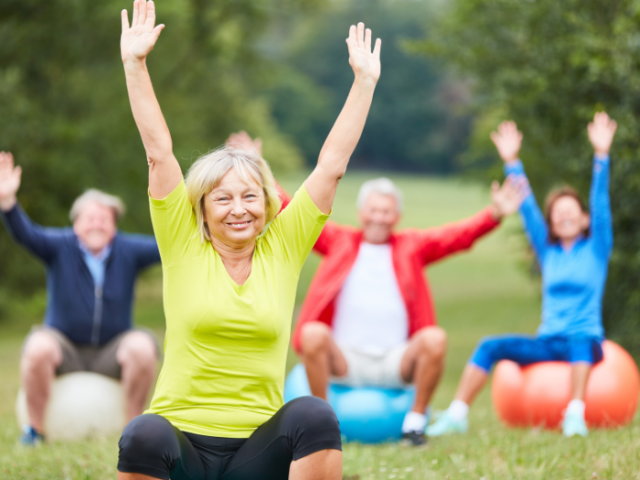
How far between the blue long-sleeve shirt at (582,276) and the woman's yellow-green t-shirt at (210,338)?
3.14 m

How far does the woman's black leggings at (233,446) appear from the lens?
2531 millimetres

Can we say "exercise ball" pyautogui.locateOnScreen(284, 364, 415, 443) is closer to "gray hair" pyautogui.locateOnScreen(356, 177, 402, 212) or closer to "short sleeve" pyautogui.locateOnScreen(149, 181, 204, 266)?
"gray hair" pyautogui.locateOnScreen(356, 177, 402, 212)

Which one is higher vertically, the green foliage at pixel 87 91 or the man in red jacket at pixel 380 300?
the green foliage at pixel 87 91

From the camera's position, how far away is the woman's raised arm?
290cm

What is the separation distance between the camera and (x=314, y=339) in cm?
500

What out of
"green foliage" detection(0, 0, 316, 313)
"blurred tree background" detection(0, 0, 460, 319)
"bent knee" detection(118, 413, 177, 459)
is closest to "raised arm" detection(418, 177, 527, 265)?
"blurred tree background" detection(0, 0, 460, 319)

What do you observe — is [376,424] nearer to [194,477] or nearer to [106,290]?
[106,290]

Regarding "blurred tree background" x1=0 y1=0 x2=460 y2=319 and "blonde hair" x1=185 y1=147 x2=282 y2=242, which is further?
"blurred tree background" x1=0 y1=0 x2=460 y2=319

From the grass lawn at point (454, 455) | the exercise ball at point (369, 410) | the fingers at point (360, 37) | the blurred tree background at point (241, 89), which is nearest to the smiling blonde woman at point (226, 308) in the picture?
the fingers at point (360, 37)

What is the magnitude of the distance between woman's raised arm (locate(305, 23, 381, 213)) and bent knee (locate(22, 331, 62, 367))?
2.85 m

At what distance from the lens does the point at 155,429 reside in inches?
101

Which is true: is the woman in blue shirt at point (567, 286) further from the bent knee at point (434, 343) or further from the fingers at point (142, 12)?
the fingers at point (142, 12)

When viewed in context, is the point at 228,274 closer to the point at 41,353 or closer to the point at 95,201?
the point at 41,353

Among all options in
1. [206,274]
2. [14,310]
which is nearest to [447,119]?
[14,310]
